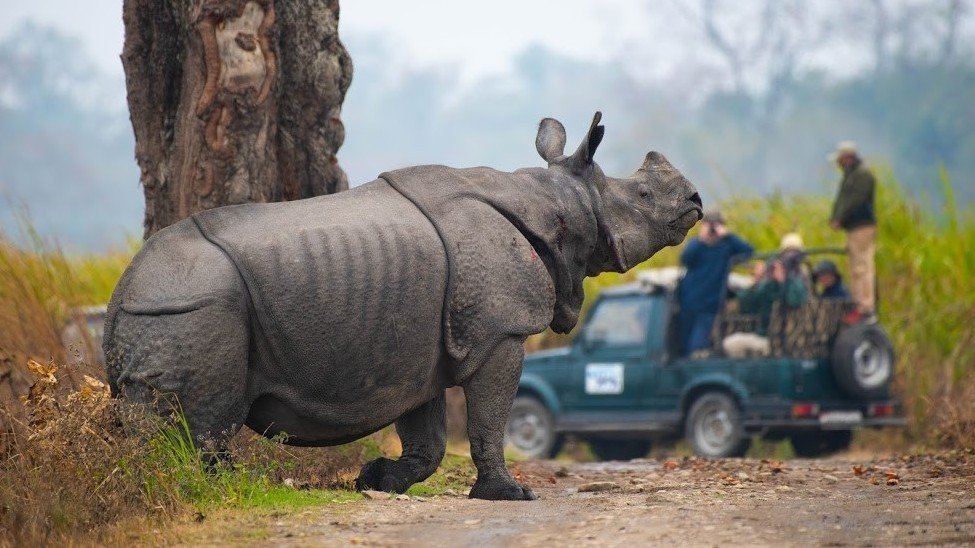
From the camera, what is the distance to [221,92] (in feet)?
30.3

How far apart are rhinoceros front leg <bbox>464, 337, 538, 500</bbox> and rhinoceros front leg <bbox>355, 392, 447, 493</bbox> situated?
0.43 meters

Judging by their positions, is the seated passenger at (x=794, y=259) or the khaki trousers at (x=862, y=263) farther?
the khaki trousers at (x=862, y=263)

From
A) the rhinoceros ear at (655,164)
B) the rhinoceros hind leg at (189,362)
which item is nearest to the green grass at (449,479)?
the rhinoceros hind leg at (189,362)

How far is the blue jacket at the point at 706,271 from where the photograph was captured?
1650 cm

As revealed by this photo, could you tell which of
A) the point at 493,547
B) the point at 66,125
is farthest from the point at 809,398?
the point at 66,125

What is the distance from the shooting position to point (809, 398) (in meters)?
15.5

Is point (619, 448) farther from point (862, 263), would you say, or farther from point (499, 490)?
point (499, 490)

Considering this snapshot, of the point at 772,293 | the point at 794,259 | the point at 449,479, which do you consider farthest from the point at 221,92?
the point at 794,259

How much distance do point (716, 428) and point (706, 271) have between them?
154 cm

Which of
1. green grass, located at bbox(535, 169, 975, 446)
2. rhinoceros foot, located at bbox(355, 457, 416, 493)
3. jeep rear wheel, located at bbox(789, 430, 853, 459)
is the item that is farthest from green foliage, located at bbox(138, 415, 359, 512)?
jeep rear wheel, located at bbox(789, 430, 853, 459)

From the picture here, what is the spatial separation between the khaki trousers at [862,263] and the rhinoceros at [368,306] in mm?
8274

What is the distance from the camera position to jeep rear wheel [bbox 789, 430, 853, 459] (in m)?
16.2

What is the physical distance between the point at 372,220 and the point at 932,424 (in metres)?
7.94

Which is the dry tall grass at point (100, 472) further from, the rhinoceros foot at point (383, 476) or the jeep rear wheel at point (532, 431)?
the jeep rear wheel at point (532, 431)
